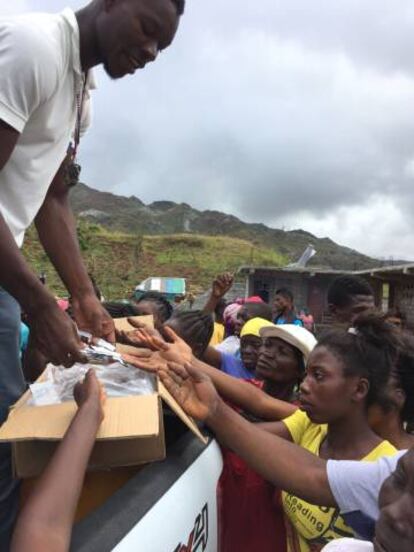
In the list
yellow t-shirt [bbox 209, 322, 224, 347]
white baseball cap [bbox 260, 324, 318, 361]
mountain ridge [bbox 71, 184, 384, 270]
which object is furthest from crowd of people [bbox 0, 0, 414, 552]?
mountain ridge [bbox 71, 184, 384, 270]

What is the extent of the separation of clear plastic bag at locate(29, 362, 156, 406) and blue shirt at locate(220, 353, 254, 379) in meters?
2.43

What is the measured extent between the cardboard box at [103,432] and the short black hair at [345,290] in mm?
2943

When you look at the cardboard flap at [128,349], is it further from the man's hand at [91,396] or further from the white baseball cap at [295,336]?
the white baseball cap at [295,336]

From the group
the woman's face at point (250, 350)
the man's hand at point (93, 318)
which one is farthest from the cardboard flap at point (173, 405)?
the woman's face at point (250, 350)

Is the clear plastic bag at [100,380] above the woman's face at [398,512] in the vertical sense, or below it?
above

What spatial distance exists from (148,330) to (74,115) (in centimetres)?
82

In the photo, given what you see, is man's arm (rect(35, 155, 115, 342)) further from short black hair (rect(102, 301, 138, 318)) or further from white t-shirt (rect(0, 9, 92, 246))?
short black hair (rect(102, 301, 138, 318))

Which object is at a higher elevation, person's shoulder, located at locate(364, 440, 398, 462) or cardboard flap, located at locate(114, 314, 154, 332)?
cardboard flap, located at locate(114, 314, 154, 332)

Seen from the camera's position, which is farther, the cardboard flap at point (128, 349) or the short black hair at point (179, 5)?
the cardboard flap at point (128, 349)

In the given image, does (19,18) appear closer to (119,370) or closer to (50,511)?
(119,370)

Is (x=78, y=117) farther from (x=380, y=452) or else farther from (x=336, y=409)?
(x=380, y=452)

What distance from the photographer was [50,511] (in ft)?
3.97

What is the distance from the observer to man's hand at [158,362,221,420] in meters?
1.96

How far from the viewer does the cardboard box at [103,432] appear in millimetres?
1414
